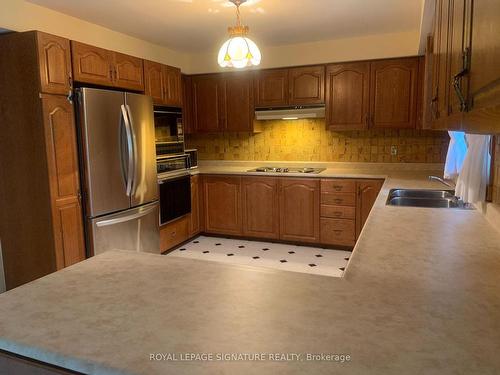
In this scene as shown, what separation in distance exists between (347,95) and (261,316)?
143 inches

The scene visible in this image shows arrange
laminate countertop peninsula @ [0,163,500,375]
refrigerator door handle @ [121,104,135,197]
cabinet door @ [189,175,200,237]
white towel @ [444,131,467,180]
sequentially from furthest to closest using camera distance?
cabinet door @ [189,175,200,237]
refrigerator door handle @ [121,104,135,197]
white towel @ [444,131,467,180]
laminate countertop peninsula @ [0,163,500,375]

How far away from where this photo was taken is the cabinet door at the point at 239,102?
4.50 metres

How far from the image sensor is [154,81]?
12.5ft

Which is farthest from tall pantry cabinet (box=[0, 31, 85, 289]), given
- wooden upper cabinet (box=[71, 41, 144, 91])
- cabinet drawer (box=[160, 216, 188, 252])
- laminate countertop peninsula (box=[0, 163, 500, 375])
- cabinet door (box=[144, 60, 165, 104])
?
laminate countertop peninsula (box=[0, 163, 500, 375])

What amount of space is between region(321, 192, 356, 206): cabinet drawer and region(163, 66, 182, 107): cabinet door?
74.9 inches

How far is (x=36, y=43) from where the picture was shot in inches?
102

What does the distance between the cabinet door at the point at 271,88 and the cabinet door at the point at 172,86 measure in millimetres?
903

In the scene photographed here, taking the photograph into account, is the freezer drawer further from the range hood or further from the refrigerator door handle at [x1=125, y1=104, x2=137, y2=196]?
the range hood

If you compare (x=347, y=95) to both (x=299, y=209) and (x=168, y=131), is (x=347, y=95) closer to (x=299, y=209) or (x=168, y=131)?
(x=299, y=209)

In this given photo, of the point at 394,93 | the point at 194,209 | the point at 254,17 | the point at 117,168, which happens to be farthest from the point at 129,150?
the point at 394,93

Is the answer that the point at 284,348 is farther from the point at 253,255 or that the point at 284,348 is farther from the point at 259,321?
the point at 253,255

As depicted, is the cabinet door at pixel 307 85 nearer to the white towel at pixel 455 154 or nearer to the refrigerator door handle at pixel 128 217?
the white towel at pixel 455 154

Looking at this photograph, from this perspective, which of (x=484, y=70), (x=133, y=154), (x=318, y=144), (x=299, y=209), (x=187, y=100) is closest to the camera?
(x=484, y=70)

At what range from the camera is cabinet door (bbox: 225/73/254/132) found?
14.8ft
